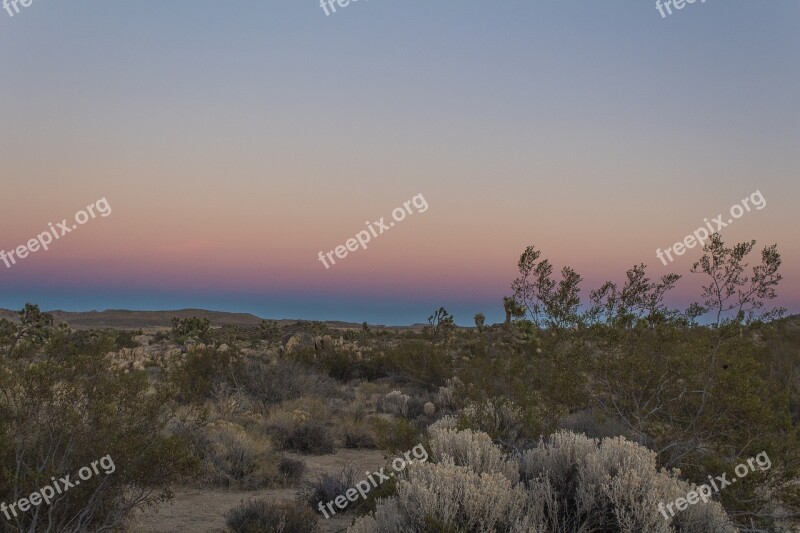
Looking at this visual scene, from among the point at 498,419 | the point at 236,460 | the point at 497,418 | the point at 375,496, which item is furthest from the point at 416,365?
the point at 375,496

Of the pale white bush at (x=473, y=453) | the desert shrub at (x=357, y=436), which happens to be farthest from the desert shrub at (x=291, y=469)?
the pale white bush at (x=473, y=453)

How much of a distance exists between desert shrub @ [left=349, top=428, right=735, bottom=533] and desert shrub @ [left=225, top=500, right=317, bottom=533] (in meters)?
2.07

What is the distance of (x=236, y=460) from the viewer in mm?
9359

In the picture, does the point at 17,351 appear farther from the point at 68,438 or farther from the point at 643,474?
the point at 643,474

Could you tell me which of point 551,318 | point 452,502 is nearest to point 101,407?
point 452,502

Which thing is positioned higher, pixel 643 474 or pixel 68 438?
pixel 68 438

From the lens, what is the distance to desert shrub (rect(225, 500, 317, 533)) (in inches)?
245

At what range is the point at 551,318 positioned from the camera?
14312 mm

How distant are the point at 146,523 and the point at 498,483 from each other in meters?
4.90

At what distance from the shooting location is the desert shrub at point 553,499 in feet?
13.8

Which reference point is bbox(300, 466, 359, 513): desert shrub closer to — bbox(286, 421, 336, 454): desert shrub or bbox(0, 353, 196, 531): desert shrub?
bbox(0, 353, 196, 531): desert shrub

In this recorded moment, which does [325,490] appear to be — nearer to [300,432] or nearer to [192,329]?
[300,432]

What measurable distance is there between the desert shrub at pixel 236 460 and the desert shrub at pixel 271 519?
2.35 meters

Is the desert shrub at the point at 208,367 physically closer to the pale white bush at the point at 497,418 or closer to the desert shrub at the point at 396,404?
the desert shrub at the point at 396,404
